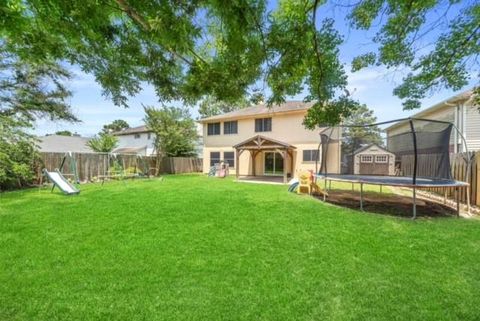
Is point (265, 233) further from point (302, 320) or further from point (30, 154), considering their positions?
point (30, 154)

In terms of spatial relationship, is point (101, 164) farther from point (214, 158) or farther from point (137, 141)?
point (137, 141)

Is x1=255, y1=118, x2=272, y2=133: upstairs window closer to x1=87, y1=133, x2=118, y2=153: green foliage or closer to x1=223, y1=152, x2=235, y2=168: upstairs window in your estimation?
x1=223, y1=152, x2=235, y2=168: upstairs window

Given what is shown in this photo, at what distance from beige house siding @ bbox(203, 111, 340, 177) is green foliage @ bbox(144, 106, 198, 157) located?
2345 millimetres

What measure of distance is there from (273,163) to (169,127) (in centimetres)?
935

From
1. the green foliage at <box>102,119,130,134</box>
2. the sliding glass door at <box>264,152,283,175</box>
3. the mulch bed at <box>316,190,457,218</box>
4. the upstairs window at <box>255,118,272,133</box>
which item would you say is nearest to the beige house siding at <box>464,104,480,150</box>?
the mulch bed at <box>316,190,457,218</box>

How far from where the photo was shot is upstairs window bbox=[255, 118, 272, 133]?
19.7 meters

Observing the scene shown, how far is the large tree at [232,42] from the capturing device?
242 cm

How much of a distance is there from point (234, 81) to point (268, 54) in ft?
1.55

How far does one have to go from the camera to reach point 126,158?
64.1ft

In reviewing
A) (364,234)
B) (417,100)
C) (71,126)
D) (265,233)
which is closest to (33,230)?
Answer: (265,233)

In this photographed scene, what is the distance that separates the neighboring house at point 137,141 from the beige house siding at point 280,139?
36.6ft

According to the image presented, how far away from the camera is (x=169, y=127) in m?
22.6

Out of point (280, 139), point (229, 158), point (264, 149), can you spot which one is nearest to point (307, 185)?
point (264, 149)

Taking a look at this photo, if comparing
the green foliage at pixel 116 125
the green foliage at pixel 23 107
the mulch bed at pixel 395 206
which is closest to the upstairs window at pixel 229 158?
the green foliage at pixel 23 107
